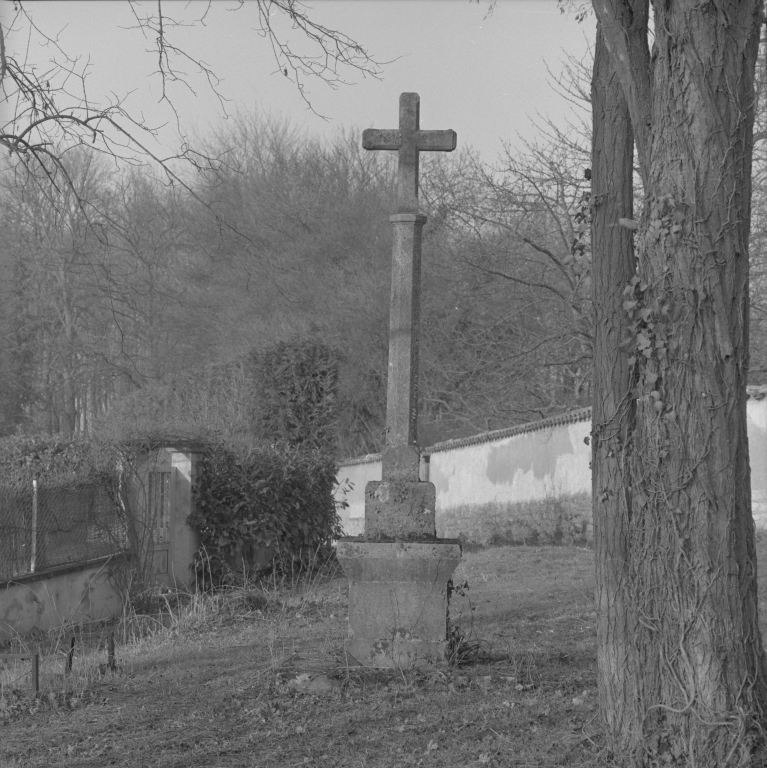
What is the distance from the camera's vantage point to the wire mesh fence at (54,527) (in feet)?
30.3

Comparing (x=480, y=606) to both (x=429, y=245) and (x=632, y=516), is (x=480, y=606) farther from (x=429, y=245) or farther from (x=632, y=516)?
(x=429, y=245)

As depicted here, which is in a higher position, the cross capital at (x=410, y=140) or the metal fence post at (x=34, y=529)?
the cross capital at (x=410, y=140)

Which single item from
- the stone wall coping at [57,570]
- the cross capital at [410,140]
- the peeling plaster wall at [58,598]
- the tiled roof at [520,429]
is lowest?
the peeling plaster wall at [58,598]

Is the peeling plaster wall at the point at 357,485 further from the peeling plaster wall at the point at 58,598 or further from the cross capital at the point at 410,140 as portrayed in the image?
the cross capital at the point at 410,140

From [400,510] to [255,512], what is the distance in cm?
603

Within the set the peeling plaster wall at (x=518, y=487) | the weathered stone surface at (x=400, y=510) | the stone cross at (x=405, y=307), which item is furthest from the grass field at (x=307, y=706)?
the peeling plaster wall at (x=518, y=487)

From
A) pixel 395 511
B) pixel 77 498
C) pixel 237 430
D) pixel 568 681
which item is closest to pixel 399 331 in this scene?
pixel 395 511

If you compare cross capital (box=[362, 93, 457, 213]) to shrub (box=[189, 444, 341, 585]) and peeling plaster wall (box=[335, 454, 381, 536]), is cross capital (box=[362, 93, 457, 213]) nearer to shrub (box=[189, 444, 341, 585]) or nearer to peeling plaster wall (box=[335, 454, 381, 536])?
shrub (box=[189, 444, 341, 585])

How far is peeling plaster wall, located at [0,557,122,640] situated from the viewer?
906cm

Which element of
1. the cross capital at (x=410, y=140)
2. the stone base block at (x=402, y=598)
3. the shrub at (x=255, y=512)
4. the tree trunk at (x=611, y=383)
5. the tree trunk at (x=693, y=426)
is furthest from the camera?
the shrub at (x=255, y=512)

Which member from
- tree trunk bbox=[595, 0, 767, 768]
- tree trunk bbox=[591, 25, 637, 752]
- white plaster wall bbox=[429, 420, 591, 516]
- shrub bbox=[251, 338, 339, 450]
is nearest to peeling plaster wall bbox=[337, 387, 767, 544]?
white plaster wall bbox=[429, 420, 591, 516]

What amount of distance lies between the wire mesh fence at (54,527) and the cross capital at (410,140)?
552 centimetres

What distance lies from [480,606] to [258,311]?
17.1 m

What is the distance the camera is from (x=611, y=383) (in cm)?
399
